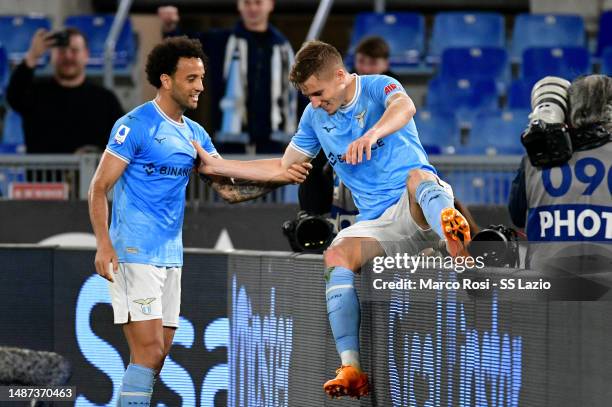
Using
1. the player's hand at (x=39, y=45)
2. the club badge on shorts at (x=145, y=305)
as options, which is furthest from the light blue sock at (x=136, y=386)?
the player's hand at (x=39, y=45)

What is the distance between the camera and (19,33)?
13977 millimetres

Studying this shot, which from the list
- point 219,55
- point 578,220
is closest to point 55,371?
point 578,220

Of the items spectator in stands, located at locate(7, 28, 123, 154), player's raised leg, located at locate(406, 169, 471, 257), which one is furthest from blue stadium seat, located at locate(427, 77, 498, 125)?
player's raised leg, located at locate(406, 169, 471, 257)

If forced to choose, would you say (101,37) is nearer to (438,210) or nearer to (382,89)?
(382,89)

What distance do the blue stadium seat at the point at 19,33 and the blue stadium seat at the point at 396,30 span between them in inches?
138

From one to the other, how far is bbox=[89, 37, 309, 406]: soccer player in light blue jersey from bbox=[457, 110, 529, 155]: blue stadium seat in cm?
524

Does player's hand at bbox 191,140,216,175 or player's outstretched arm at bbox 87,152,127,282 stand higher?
player's hand at bbox 191,140,216,175

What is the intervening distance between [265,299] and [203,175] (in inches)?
29.1

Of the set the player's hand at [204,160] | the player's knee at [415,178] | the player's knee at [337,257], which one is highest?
the player's hand at [204,160]

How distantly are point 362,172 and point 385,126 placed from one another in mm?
358

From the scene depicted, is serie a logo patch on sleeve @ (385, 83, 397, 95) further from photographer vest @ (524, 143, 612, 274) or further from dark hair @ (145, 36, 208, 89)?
dark hair @ (145, 36, 208, 89)

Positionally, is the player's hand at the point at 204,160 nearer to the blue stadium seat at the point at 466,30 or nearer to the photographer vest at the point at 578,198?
the photographer vest at the point at 578,198

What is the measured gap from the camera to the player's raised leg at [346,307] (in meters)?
5.14

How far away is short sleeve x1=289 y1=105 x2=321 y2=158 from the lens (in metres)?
6.03
